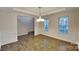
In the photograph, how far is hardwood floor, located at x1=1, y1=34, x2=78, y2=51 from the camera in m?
1.78

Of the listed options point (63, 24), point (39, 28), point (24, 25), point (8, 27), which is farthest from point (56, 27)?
point (8, 27)

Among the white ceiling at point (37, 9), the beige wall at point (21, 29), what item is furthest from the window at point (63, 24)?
the beige wall at point (21, 29)

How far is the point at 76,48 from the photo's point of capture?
5.80 feet

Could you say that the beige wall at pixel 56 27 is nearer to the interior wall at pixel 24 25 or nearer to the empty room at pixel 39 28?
the empty room at pixel 39 28

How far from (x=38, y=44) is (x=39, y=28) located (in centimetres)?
30

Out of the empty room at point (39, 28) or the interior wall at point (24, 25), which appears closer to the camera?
the empty room at point (39, 28)

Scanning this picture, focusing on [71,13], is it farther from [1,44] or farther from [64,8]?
[1,44]

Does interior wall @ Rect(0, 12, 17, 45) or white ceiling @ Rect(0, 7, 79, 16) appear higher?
white ceiling @ Rect(0, 7, 79, 16)

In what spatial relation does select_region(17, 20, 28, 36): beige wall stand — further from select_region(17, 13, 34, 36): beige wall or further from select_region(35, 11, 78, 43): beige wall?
select_region(35, 11, 78, 43): beige wall

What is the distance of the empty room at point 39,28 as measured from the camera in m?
1.76

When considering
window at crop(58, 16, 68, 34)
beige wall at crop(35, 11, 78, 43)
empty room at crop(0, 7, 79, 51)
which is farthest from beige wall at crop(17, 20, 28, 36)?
window at crop(58, 16, 68, 34)

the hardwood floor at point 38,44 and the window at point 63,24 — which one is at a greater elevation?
the window at point 63,24

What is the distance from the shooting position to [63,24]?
184 centimetres
